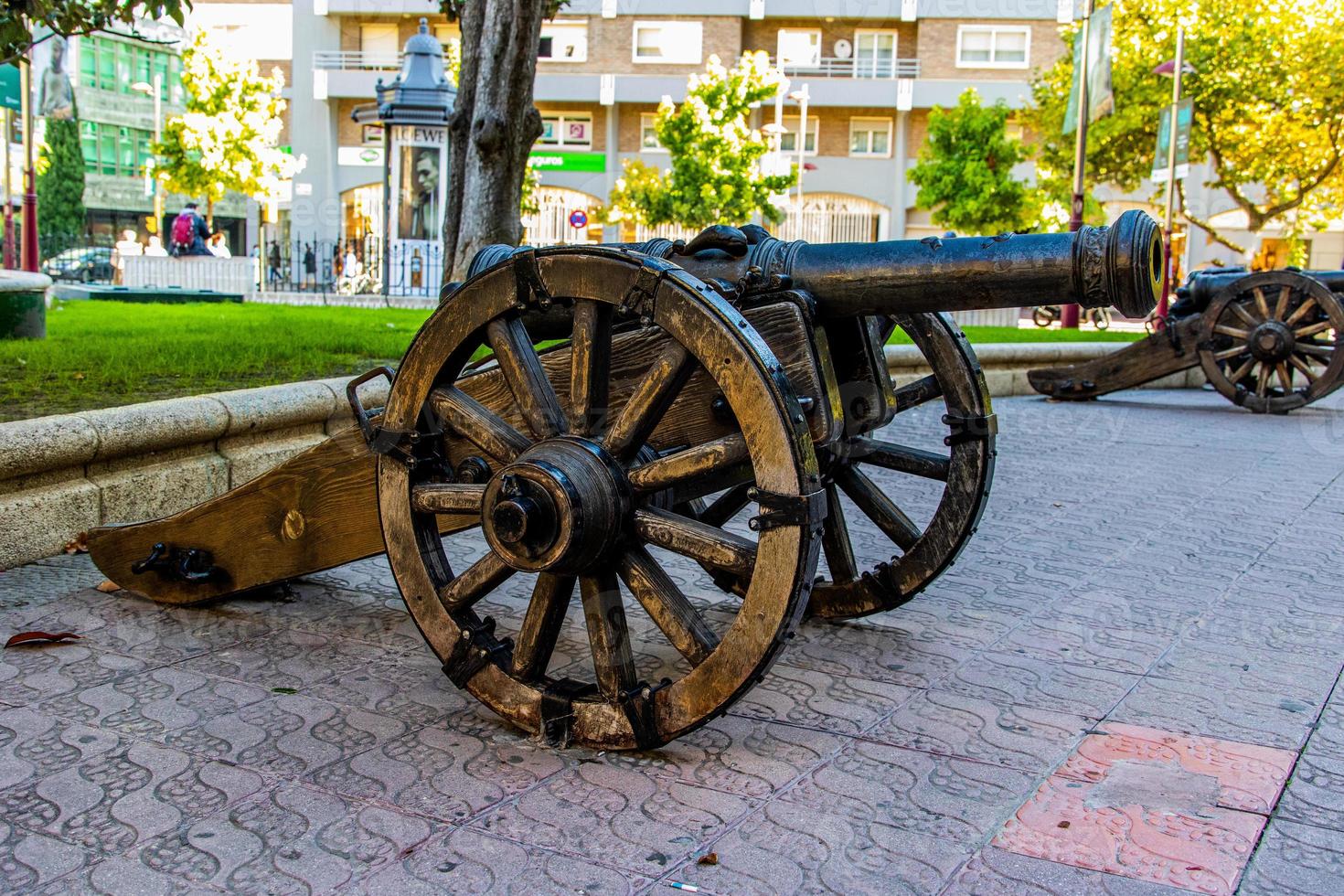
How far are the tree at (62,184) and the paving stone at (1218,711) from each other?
197 ft

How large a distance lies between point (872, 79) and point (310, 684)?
145 ft

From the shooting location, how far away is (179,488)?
5371 mm

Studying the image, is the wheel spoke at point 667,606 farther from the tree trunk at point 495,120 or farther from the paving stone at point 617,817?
the tree trunk at point 495,120

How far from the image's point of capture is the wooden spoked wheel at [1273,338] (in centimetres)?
1085

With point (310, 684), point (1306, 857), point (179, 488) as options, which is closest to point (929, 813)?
point (1306, 857)

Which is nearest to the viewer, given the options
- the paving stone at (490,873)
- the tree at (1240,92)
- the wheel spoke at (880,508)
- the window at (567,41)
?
the paving stone at (490,873)

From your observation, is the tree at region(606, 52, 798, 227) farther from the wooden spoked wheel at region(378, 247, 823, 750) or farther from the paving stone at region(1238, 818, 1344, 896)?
the paving stone at region(1238, 818, 1344, 896)

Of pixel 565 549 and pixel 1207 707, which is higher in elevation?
pixel 565 549

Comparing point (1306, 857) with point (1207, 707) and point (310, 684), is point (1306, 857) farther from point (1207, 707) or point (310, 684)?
point (310, 684)

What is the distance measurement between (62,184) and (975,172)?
4234 centimetres

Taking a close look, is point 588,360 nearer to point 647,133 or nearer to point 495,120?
point 495,120

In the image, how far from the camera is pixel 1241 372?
11.4 metres

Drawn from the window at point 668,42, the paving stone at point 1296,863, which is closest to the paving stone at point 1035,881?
the paving stone at point 1296,863

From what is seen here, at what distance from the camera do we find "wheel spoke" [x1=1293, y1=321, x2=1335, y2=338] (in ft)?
35.7
